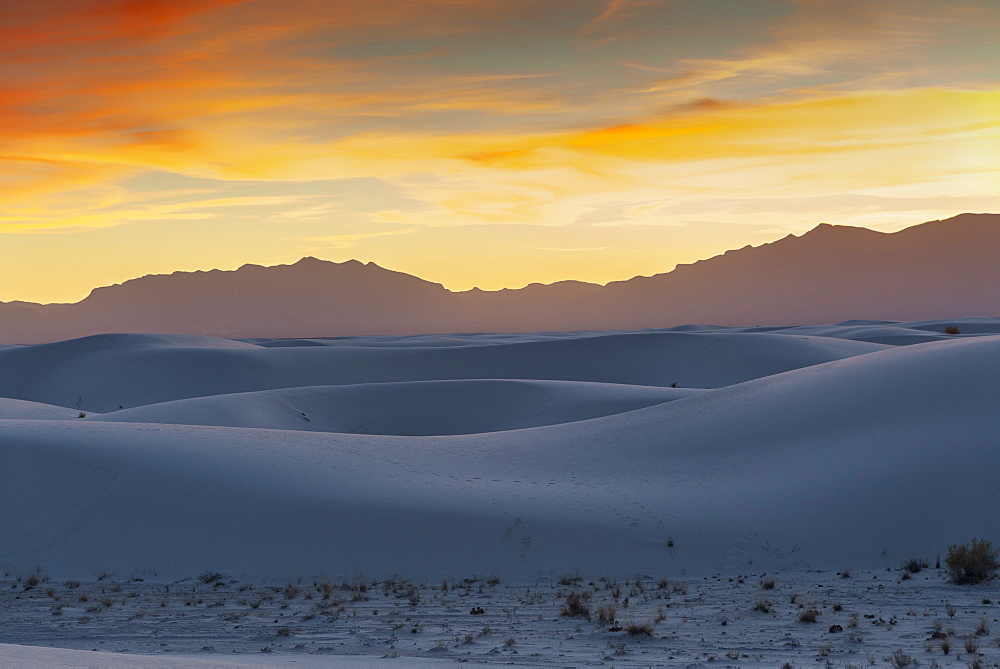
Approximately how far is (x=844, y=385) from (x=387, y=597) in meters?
11.7

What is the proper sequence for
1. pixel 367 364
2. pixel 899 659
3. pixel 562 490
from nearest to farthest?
1. pixel 899 659
2. pixel 562 490
3. pixel 367 364

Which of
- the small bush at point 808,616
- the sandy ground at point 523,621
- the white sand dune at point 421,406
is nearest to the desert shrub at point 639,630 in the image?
the sandy ground at point 523,621

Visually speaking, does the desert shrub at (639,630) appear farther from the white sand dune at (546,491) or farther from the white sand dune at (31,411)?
the white sand dune at (31,411)

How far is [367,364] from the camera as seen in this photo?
55.2 meters

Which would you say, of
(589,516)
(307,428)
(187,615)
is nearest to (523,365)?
(307,428)

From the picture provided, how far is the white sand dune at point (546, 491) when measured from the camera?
40.5 ft

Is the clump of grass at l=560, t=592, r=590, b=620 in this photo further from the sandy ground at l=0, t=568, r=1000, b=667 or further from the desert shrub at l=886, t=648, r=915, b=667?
the desert shrub at l=886, t=648, r=915, b=667

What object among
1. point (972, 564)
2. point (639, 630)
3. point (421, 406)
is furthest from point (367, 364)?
point (639, 630)

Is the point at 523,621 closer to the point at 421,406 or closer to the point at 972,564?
the point at 972,564

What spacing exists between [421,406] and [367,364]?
2072cm

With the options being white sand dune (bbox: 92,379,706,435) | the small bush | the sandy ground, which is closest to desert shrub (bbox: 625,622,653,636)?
the sandy ground

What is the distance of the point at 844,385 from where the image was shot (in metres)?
18.8

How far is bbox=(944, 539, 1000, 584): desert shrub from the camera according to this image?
34.8ft

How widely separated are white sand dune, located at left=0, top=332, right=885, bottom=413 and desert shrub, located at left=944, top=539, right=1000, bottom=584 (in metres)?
31.9
